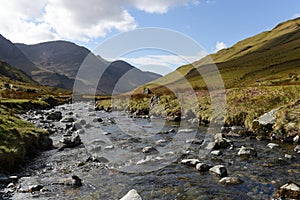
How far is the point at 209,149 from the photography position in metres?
22.1

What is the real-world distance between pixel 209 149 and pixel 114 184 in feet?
32.2

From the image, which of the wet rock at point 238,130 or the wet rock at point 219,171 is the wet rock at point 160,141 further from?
the wet rock at point 219,171

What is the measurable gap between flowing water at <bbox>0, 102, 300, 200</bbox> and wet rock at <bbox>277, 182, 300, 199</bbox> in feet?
1.17

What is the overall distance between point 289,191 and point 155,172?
24.4 ft

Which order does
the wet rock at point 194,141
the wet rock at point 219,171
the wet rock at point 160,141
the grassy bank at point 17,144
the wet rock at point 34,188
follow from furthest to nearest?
the wet rock at point 160,141 < the wet rock at point 194,141 < the grassy bank at point 17,144 < the wet rock at point 219,171 < the wet rock at point 34,188

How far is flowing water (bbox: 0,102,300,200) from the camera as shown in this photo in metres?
13.5

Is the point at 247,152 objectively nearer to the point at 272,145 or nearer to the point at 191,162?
the point at 272,145

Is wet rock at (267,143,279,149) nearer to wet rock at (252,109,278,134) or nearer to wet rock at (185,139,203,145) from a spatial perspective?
wet rock at (252,109,278,134)

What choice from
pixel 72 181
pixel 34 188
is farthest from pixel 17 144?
pixel 72 181

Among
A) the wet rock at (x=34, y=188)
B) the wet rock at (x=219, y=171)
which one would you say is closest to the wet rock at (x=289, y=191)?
the wet rock at (x=219, y=171)

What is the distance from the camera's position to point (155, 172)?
17.0 m

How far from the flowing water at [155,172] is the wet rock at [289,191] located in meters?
0.36

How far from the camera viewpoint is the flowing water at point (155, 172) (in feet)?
44.4

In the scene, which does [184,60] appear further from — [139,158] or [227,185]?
[227,185]
